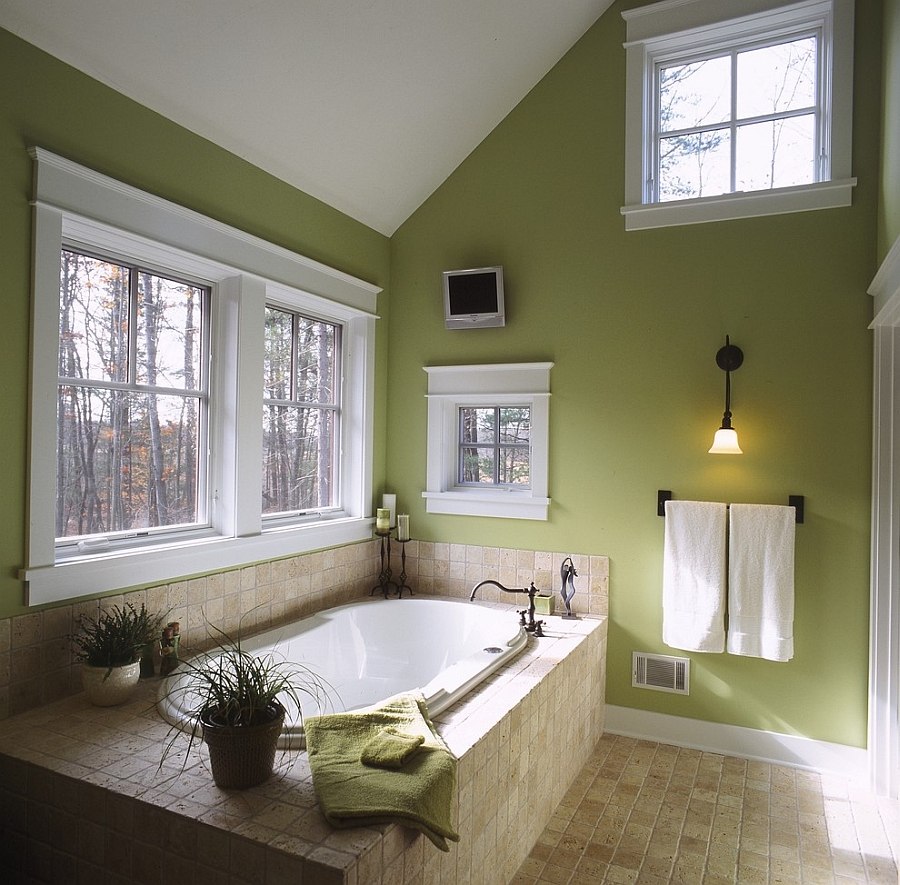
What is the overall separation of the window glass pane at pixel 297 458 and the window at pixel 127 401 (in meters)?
0.42

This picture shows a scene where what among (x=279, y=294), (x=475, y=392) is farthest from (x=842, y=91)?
(x=279, y=294)

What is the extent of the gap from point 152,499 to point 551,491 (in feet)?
6.23

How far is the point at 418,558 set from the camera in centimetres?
393

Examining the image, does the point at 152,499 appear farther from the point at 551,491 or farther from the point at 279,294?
the point at 551,491

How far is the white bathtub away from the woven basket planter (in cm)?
94

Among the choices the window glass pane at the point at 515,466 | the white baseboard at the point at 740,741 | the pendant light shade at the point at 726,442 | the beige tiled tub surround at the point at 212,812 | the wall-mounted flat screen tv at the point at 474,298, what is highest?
the wall-mounted flat screen tv at the point at 474,298

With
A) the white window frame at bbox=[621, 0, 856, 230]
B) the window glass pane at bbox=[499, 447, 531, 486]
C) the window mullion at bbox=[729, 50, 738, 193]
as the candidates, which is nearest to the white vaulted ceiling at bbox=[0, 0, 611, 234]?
the white window frame at bbox=[621, 0, 856, 230]

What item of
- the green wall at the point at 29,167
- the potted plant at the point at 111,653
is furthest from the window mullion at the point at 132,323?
the potted plant at the point at 111,653

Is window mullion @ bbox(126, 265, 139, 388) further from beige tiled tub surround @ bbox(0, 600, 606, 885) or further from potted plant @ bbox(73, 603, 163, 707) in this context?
beige tiled tub surround @ bbox(0, 600, 606, 885)

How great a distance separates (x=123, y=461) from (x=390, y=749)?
148 centimetres

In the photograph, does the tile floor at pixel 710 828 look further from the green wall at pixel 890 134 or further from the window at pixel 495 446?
the green wall at pixel 890 134

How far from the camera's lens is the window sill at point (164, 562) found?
223 centimetres

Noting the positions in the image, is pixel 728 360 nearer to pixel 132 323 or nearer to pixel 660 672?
pixel 660 672

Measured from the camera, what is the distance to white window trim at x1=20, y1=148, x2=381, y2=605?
2199 mm
